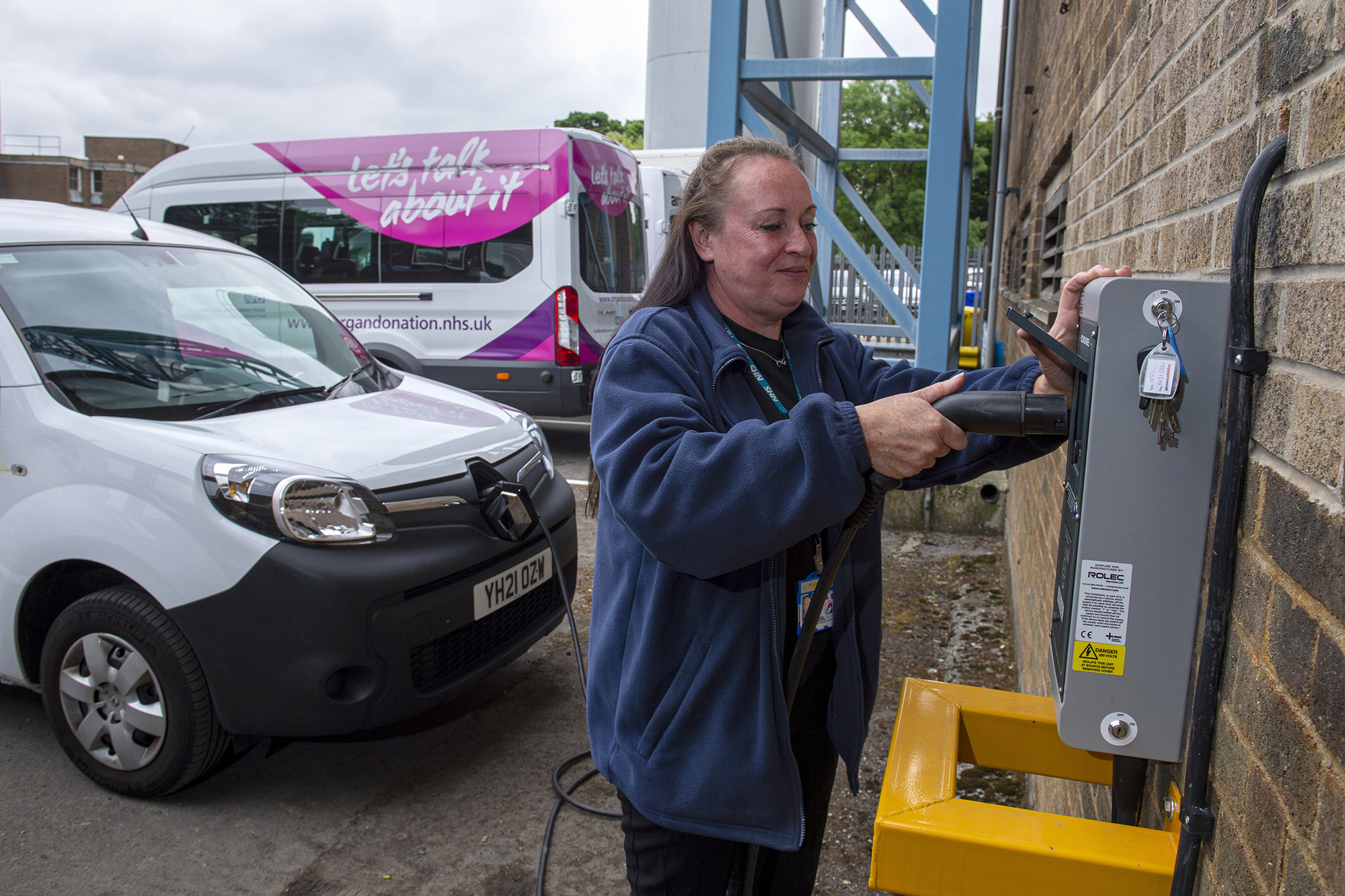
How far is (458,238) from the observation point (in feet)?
27.3

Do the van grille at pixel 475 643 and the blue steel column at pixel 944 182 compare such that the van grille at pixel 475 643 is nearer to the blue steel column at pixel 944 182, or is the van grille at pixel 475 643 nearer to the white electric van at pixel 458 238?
the blue steel column at pixel 944 182

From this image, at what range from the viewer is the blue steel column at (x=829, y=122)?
328 inches

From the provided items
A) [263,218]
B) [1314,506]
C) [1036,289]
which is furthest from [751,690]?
[263,218]

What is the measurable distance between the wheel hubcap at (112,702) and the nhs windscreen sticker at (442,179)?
5881 mm

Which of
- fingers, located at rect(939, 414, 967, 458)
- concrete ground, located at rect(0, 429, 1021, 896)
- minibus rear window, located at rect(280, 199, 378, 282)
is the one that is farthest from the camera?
minibus rear window, located at rect(280, 199, 378, 282)

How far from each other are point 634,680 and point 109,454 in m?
2.10

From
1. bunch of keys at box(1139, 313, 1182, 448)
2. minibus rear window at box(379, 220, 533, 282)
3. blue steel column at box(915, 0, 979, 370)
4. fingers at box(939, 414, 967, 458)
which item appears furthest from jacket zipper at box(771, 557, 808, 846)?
minibus rear window at box(379, 220, 533, 282)

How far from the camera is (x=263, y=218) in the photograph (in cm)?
895

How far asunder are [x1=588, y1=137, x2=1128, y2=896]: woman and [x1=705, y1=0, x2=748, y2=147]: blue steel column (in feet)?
10.7

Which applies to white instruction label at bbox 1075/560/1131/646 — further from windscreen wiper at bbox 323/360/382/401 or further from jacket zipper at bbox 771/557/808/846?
windscreen wiper at bbox 323/360/382/401

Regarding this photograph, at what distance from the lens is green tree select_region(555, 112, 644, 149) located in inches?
1758

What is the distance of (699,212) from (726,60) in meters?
3.49

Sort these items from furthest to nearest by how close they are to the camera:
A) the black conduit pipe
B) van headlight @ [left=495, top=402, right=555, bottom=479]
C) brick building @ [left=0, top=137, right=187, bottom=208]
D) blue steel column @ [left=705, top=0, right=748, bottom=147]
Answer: brick building @ [left=0, top=137, right=187, bottom=208]
blue steel column @ [left=705, top=0, right=748, bottom=147]
van headlight @ [left=495, top=402, right=555, bottom=479]
the black conduit pipe

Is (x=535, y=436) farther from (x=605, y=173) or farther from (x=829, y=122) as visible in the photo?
(x=829, y=122)
